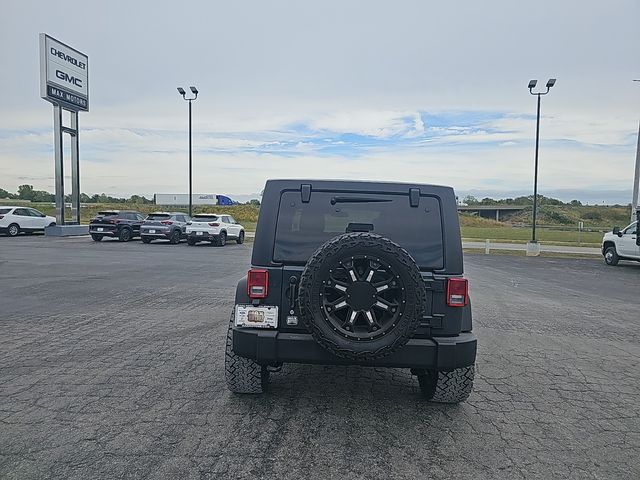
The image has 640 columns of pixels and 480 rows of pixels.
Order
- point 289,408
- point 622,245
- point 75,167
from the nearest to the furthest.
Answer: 1. point 289,408
2. point 622,245
3. point 75,167

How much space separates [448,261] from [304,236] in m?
1.17

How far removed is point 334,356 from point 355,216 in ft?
3.77

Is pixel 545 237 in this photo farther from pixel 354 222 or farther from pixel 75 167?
pixel 354 222

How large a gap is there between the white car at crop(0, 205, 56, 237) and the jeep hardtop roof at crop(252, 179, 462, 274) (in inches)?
1199

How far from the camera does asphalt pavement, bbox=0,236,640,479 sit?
3604 millimetres

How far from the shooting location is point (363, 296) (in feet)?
13.0

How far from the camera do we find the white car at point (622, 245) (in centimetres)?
1934

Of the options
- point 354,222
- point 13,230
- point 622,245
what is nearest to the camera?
point 354,222

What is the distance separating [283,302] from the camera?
432 centimetres

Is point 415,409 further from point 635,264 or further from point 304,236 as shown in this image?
point 635,264

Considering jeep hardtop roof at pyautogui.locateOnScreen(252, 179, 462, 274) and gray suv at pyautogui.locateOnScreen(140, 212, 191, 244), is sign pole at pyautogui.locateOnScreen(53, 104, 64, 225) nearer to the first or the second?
gray suv at pyautogui.locateOnScreen(140, 212, 191, 244)

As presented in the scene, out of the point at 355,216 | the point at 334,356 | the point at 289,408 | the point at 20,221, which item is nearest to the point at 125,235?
the point at 20,221

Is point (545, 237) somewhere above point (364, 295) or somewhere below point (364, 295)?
below

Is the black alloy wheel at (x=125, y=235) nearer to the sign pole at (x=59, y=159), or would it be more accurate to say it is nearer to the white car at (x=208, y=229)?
the white car at (x=208, y=229)
